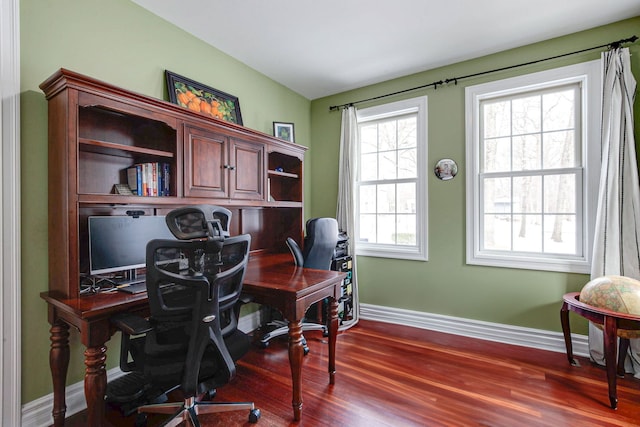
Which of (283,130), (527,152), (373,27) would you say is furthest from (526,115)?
(283,130)

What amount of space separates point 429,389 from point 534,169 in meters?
2.23

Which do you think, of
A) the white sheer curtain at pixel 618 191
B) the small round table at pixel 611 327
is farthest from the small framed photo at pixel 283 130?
the small round table at pixel 611 327

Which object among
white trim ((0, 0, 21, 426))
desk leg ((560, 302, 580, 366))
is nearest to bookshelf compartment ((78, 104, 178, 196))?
white trim ((0, 0, 21, 426))

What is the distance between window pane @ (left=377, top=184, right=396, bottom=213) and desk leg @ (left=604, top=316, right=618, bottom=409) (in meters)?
2.05

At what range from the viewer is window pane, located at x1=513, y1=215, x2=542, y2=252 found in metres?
2.81

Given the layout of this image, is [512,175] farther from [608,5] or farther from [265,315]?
[265,315]

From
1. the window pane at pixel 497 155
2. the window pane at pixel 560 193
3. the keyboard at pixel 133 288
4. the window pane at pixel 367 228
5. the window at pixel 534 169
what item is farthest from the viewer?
the window pane at pixel 367 228

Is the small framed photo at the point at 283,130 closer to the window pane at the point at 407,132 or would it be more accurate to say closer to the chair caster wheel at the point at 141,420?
the window pane at the point at 407,132

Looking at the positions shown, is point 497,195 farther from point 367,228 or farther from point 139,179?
point 139,179

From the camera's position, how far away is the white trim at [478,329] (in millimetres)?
2636

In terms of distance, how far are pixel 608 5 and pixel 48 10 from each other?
152 inches

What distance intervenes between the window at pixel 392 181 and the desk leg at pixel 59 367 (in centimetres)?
281

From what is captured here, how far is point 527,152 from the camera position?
2.86 meters

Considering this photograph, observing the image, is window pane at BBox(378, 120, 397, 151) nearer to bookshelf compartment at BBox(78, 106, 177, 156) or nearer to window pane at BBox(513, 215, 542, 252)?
window pane at BBox(513, 215, 542, 252)
